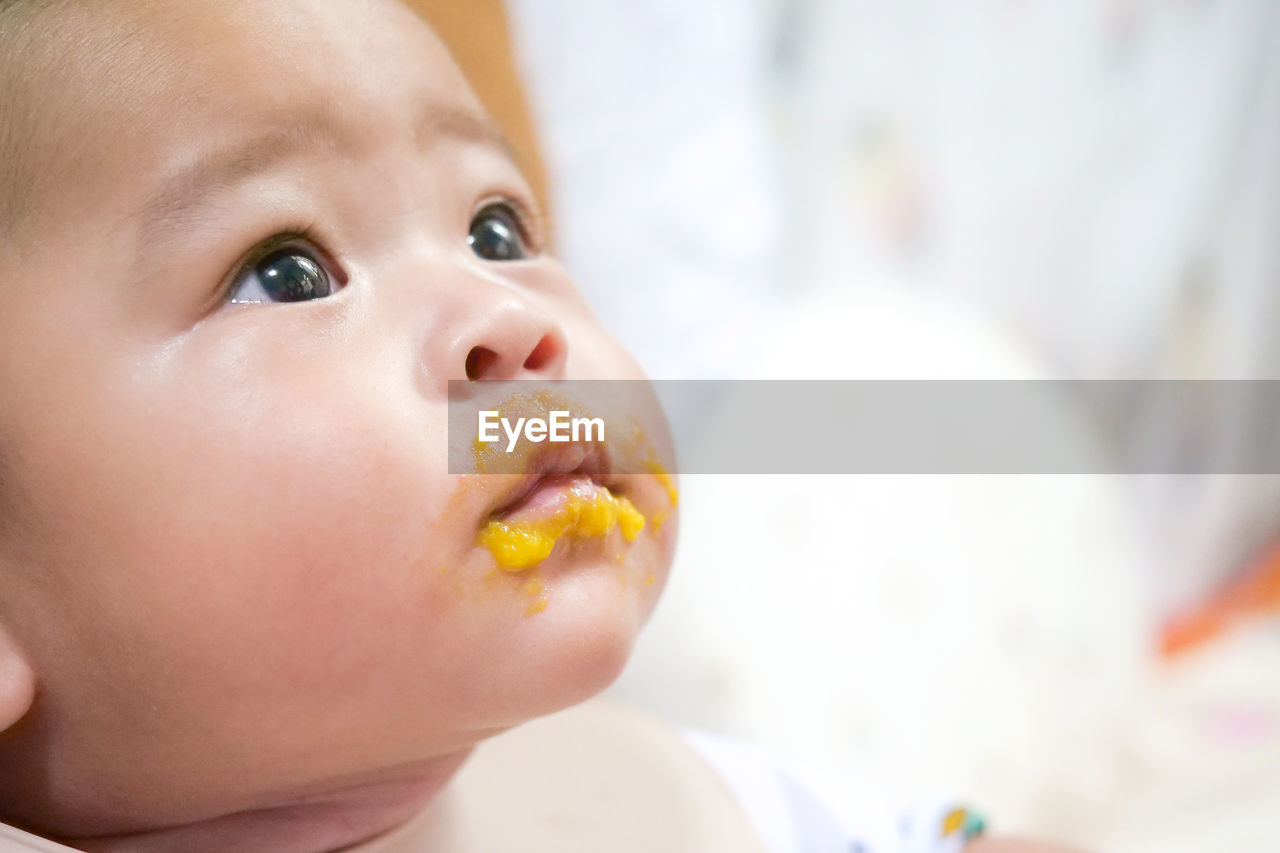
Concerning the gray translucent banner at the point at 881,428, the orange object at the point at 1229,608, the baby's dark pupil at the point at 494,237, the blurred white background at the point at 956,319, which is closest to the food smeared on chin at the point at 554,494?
the baby's dark pupil at the point at 494,237

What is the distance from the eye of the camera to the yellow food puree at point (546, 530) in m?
0.45

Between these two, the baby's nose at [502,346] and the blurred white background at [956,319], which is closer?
the baby's nose at [502,346]

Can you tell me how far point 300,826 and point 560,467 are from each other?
23 centimetres

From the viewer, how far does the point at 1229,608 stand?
1.32 meters

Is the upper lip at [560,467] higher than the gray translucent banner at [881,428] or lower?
lower

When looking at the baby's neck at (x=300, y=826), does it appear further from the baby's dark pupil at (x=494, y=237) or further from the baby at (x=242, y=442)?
the baby's dark pupil at (x=494, y=237)

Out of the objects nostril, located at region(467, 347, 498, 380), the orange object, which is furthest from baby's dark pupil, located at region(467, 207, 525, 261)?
the orange object

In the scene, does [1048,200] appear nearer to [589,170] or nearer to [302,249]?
[589,170]

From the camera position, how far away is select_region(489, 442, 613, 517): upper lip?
1.52 ft

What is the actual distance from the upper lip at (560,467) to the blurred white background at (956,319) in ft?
1.17

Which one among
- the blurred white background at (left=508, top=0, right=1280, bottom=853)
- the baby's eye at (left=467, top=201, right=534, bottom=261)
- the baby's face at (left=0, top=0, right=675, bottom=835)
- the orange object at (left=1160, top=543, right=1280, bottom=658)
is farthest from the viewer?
the orange object at (left=1160, top=543, right=1280, bottom=658)

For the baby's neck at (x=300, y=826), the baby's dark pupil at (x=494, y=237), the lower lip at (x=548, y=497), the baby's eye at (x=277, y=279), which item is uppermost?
the baby's dark pupil at (x=494, y=237)

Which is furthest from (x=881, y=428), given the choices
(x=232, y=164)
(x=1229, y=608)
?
(x=232, y=164)

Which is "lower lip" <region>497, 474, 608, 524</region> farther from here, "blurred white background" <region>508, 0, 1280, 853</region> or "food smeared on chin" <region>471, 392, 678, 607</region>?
"blurred white background" <region>508, 0, 1280, 853</region>
